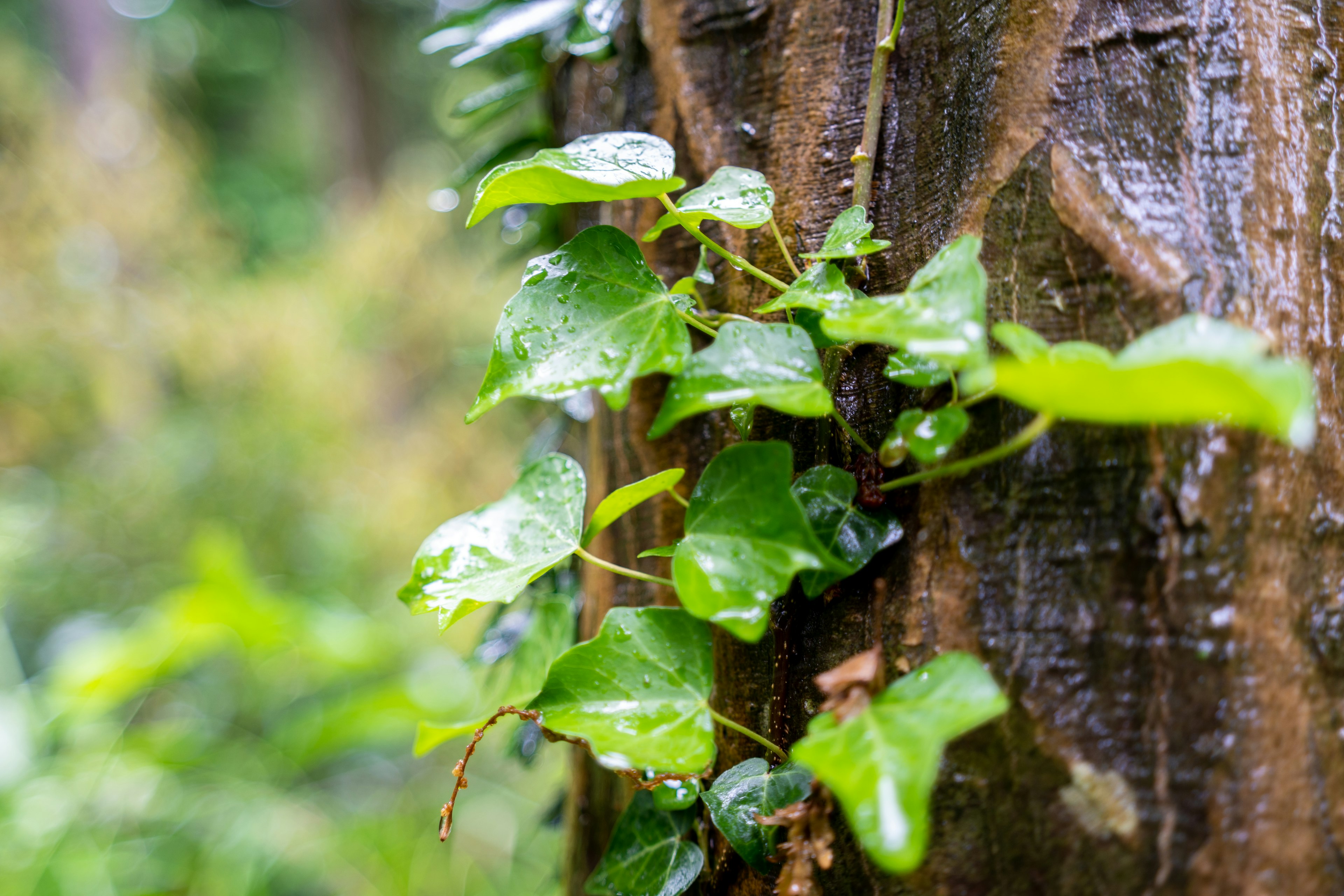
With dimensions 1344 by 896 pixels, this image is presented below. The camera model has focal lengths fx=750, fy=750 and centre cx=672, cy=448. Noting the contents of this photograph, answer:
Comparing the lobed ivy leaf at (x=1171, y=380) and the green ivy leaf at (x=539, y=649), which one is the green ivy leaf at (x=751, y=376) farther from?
the green ivy leaf at (x=539, y=649)

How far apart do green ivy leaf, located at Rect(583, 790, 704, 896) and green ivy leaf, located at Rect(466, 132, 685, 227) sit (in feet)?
1.13

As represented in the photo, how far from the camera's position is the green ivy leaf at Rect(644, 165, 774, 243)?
0.36m

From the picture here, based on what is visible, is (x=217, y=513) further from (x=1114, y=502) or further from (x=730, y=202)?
(x=1114, y=502)

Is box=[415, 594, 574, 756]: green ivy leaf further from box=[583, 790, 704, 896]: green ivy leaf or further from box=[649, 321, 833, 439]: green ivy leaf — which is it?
box=[649, 321, 833, 439]: green ivy leaf

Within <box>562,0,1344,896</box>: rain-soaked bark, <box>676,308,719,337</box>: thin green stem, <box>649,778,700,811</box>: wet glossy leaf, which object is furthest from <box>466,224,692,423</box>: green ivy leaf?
<box>649,778,700,811</box>: wet glossy leaf

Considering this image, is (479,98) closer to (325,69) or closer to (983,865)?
(983,865)

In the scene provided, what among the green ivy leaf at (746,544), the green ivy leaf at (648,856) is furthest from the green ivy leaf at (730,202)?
the green ivy leaf at (648,856)

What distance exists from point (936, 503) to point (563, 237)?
48cm

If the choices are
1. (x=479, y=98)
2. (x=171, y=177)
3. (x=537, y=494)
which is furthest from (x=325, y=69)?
(x=537, y=494)

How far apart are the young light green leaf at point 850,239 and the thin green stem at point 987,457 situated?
0.10m

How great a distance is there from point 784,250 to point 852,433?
10 cm

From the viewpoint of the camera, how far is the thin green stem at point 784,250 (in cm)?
38

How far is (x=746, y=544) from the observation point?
1.11 ft

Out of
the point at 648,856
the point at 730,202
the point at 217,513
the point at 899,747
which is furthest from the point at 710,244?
the point at 217,513
